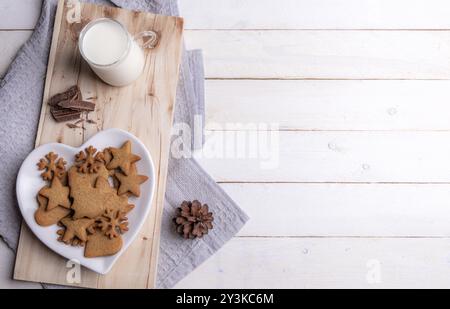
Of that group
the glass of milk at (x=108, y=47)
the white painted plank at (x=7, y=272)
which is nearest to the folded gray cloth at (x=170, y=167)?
the white painted plank at (x=7, y=272)

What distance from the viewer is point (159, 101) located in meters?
0.91

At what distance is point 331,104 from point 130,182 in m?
0.48

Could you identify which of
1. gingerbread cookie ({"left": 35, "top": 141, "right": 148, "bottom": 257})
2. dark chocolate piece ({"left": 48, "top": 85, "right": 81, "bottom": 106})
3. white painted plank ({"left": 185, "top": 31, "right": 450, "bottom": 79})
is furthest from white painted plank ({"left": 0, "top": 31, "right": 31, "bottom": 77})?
white painted plank ({"left": 185, "top": 31, "right": 450, "bottom": 79})

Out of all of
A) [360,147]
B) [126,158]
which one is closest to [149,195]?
[126,158]

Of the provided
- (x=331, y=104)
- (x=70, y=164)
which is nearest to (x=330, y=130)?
(x=331, y=104)

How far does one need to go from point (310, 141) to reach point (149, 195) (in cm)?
38

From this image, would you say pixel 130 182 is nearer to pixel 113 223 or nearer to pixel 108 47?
pixel 113 223

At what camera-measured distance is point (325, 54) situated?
3.32 ft

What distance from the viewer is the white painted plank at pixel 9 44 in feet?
3.16

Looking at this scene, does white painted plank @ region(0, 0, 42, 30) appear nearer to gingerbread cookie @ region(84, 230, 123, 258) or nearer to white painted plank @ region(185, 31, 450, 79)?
white painted plank @ region(185, 31, 450, 79)

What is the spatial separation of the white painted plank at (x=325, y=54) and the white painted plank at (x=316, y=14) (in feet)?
0.06

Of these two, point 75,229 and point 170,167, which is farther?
point 170,167
